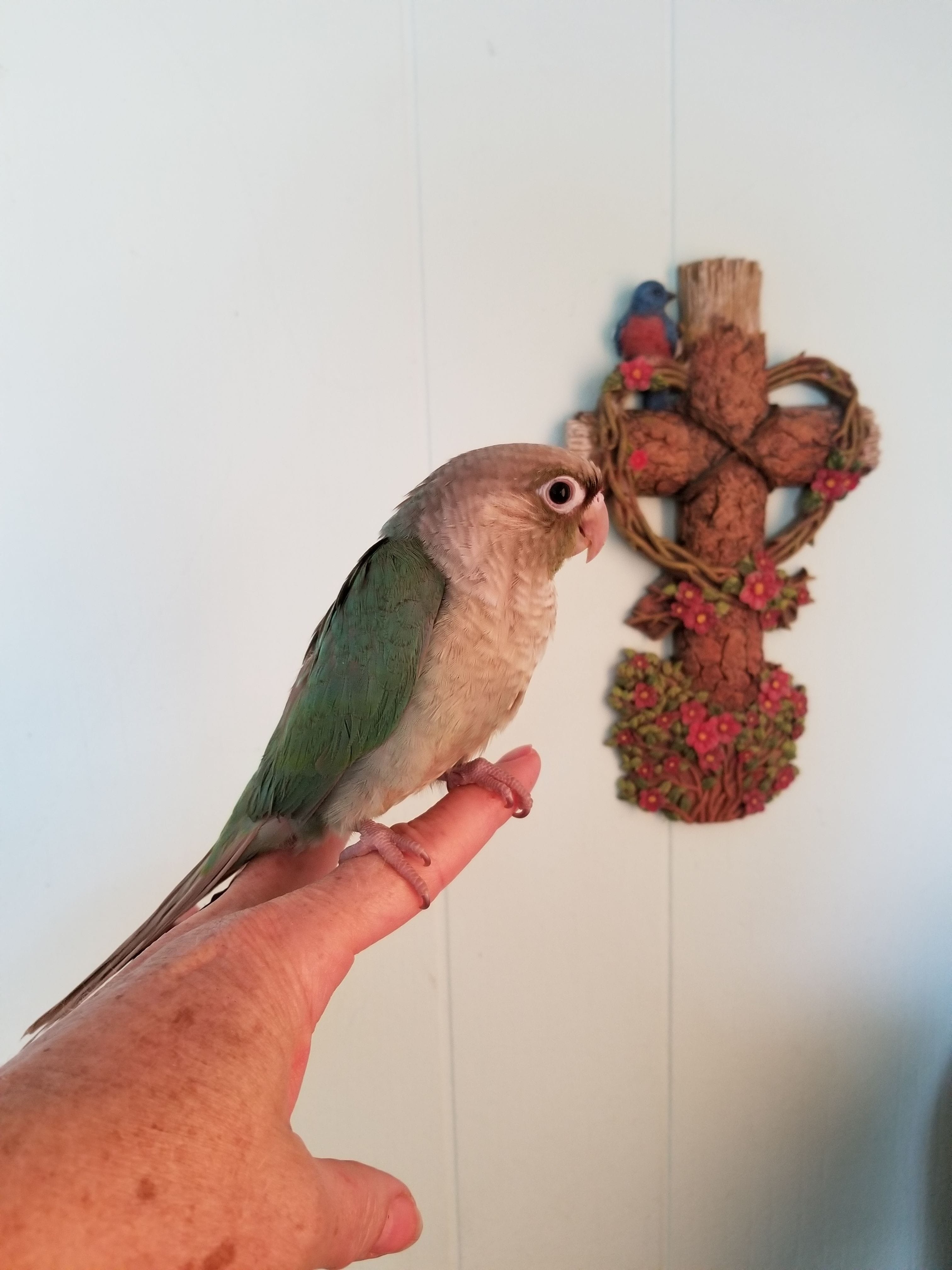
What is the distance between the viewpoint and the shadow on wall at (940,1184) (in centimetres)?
171

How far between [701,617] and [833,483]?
0.38 metres

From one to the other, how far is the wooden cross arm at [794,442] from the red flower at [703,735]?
517mm

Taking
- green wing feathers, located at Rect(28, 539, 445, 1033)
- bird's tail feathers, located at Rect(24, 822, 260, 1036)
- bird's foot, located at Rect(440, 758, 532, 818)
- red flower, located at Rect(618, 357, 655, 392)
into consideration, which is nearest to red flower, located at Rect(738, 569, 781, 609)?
red flower, located at Rect(618, 357, 655, 392)

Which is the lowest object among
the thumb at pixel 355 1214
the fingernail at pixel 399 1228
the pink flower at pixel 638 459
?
the fingernail at pixel 399 1228

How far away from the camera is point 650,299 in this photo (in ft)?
4.45

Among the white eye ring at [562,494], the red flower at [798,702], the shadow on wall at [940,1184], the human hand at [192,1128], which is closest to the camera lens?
the human hand at [192,1128]

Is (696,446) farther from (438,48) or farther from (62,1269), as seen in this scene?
(62,1269)

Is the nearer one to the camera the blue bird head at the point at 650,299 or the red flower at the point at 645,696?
the blue bird head at the point at 650,299

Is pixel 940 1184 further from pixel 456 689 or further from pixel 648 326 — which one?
pixel 648 326

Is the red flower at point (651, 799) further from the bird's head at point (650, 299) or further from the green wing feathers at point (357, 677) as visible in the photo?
the bird's head at point (650, 299)

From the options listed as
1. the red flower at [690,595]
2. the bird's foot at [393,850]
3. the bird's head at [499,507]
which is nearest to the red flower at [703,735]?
the red flower at [690,595]

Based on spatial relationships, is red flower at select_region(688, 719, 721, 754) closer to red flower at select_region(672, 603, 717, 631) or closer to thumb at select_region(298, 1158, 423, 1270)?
red flower at select_region(672, 603, 717, 631)

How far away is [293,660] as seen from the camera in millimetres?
1427

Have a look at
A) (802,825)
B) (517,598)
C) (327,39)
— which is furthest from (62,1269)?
(327,39)
